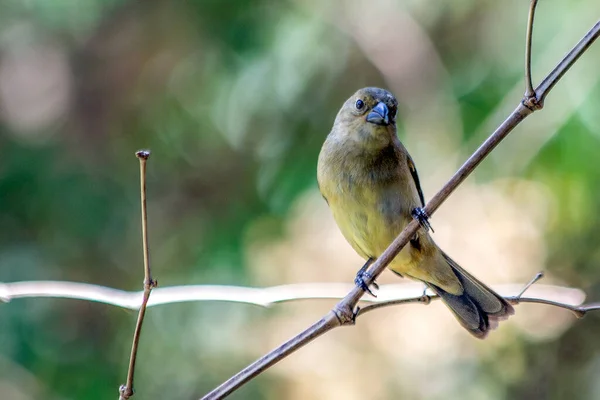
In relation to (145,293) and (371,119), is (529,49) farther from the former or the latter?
(371,119)

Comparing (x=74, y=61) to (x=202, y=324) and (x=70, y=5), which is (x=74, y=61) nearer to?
(x=70, y=5)

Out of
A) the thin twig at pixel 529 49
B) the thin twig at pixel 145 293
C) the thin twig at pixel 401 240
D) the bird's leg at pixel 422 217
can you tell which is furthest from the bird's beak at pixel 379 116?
the thin twig at pixel 145 293

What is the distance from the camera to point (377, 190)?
2.93 metres

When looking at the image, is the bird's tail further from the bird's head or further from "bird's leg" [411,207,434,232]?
the bird's head

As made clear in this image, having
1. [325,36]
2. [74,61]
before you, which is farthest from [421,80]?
[74,61]

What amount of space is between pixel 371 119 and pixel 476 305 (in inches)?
35.5

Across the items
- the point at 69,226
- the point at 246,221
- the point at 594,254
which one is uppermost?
the point at 69,226

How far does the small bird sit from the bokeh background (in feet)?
3.96

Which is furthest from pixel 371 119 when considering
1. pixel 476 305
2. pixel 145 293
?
pixel 145 293

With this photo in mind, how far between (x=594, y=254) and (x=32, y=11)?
4235mm

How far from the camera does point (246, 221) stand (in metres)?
4.99

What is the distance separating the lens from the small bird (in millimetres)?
2941

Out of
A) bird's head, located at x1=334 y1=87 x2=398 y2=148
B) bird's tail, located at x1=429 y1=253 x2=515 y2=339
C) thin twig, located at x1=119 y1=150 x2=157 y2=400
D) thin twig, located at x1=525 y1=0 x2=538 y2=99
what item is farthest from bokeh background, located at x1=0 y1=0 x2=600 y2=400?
thin twig, located at x1=119 y1=150 x2=157 y2=400

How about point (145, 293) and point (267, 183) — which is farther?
point (267, 183)
